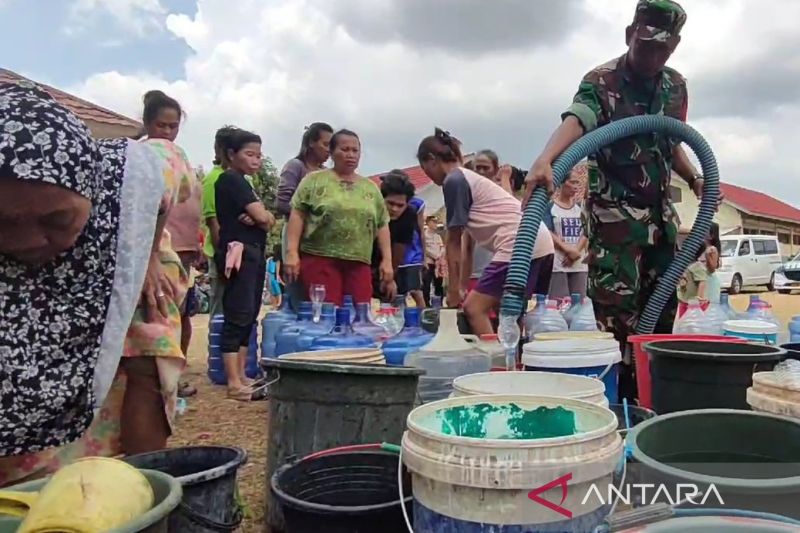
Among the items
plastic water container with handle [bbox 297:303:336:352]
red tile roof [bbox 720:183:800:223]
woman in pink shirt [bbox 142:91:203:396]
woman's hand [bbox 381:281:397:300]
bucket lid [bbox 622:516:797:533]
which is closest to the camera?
bucket lid [bbox 622:516:797:533]

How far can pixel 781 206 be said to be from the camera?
40.6 meters

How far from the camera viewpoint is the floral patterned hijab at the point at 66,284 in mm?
1527

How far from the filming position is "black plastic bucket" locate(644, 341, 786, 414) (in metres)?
1.89

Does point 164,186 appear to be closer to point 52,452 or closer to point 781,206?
point 52,452

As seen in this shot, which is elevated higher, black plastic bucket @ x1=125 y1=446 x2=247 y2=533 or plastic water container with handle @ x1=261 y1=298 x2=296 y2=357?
plastic water container with handle @ x1=261 y1=298 x2=296 y2=357

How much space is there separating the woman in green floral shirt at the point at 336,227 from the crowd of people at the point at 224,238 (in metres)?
0.01

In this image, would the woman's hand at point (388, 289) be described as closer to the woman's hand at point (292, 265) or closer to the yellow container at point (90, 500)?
the woman's hand at point (292, 265)

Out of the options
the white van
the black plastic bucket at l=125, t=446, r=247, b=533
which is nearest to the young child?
the black plastic bucket at l=125, t=446, r=247, b=533

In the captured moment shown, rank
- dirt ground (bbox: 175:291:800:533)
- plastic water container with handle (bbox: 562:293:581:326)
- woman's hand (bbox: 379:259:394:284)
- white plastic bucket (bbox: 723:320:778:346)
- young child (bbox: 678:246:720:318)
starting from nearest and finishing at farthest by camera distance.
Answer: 1. dirt ground (bbox: 175:291:800:533)
2. white plastic bucket (bbox: 723:320:778:346)
3. plastic water container with handle (bbox: 562:293:581:326)
4. woman's hand (bbox: 379:259:394:284)
5. young child (bbox: 678:246:720:318)

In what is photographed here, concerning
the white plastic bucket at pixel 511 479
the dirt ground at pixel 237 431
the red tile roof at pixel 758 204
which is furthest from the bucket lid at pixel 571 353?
the red tile roof at pixel 758 204

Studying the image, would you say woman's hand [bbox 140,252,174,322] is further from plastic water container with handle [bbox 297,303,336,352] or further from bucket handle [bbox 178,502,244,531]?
plastic water container with handle [bbox 297,303,336,352]

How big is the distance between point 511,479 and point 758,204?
1578 inches

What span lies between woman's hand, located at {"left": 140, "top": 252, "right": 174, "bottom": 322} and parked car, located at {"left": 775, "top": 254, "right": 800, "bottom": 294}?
72.2 feet

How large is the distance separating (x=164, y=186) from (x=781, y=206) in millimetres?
45592
